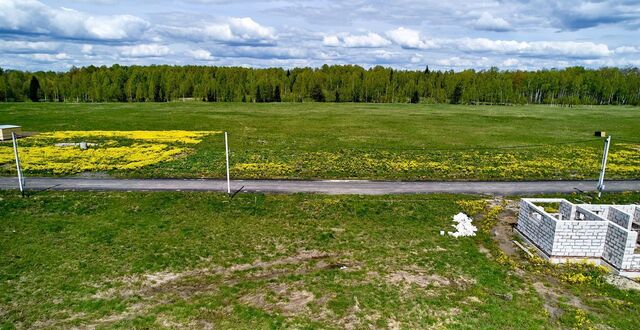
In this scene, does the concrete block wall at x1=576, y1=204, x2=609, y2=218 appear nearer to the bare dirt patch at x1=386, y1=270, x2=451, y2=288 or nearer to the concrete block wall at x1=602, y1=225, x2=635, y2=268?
the concrete block wall at x1=602, y1=225, x2=635, y2=268

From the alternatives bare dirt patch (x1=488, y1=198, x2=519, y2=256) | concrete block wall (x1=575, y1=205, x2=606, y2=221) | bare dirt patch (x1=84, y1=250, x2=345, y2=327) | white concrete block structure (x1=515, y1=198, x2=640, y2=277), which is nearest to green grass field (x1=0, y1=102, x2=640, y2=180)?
bare dirt patch (x1=488, y1=198, x2=519, y2=256)

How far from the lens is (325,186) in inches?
1409

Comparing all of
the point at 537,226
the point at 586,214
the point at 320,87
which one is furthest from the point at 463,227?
the point at 320,87

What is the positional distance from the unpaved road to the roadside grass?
3.51 meters

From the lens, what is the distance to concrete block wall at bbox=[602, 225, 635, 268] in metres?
20.5

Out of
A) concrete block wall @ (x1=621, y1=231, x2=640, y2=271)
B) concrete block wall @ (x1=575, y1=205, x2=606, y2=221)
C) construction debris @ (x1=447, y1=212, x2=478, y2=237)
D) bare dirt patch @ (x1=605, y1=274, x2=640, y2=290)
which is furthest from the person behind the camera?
construction debris @ (x1=447, y1=212, x2=478, y2=237)

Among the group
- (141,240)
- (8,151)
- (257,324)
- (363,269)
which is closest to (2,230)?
(141,240)

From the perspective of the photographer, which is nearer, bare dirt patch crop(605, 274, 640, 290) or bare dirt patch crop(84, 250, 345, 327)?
bare dirt patch crop(84, 250, 345, 327)

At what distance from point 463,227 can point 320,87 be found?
151116 mm

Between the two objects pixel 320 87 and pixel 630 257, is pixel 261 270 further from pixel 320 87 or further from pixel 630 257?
pixel 320 87

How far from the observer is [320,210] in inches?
1168

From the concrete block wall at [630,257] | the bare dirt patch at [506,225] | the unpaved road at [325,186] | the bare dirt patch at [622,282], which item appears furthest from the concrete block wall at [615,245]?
the unpaved road at [325,186]

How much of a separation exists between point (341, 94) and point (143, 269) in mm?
158192

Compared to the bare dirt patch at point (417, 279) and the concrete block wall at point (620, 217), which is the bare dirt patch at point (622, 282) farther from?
the bare dirt patch at point (417, 279)
